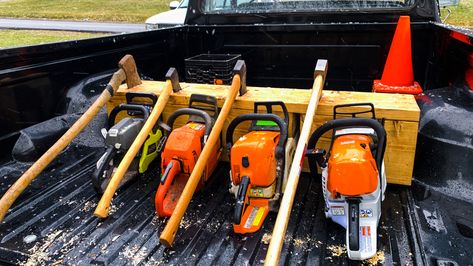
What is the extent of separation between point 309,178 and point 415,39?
1.67 meters

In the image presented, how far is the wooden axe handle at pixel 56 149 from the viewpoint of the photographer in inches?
81.0

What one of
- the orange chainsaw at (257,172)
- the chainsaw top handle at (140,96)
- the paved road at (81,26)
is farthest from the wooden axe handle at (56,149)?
the paved road at (81,26)

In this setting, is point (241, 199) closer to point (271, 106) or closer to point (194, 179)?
→ point (194, 179)

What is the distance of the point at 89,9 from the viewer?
24.7 m

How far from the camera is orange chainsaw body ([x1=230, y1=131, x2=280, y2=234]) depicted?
209cm

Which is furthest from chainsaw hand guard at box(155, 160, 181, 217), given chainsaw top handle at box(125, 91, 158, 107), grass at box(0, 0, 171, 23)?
grass at box(0, 0, 171, 23)

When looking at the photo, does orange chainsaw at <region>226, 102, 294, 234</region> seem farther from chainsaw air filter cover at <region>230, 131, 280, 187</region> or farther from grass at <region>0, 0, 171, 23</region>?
grass at <region>0, 0, 171, 23</region>

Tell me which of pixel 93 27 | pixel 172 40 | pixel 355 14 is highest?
pixel 355 14

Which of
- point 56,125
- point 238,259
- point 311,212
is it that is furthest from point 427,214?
point 56,125

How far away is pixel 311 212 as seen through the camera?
2207 millimetres

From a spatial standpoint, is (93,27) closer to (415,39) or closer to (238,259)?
(415,39)

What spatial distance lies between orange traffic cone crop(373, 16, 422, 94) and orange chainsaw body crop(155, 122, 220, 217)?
159 centimetres

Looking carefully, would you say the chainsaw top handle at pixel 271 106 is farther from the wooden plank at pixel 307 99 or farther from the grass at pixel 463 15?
the grass at pixel 463 15

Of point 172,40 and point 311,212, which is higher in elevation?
point 172,40
